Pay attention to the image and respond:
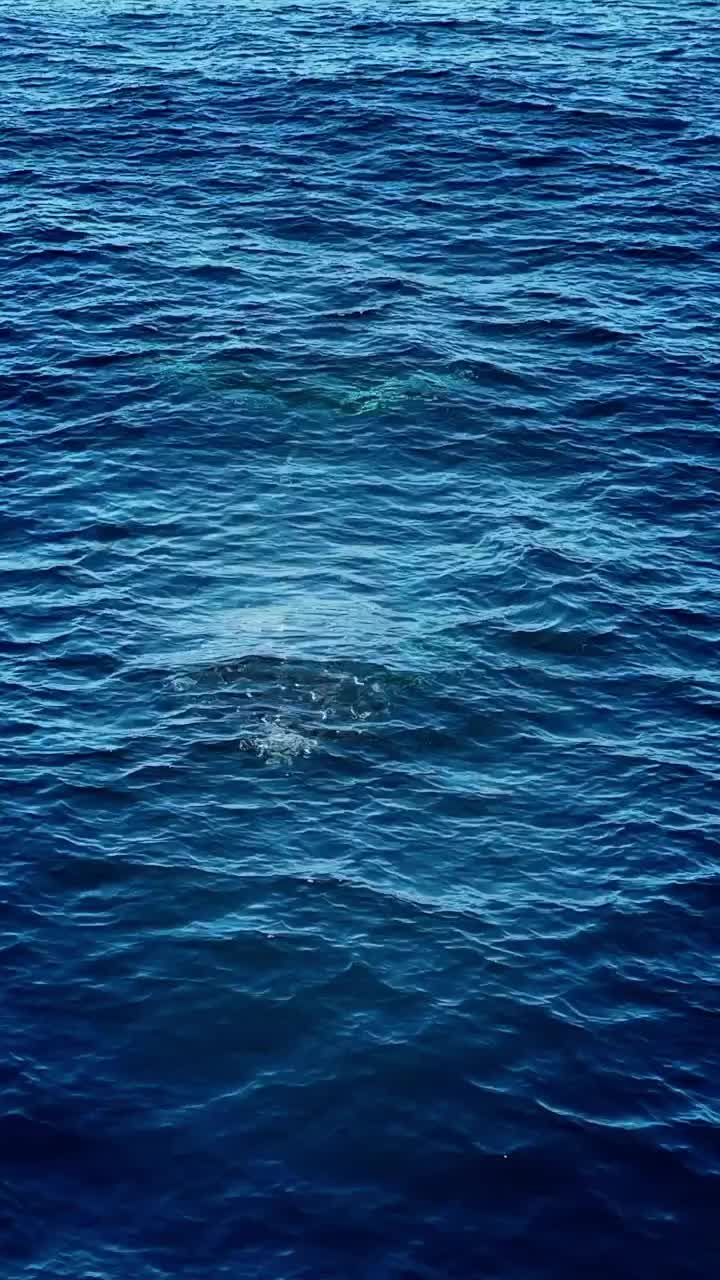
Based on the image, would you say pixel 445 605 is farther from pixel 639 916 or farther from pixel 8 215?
pixel 8 215

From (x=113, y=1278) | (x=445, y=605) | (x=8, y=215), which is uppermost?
(x=8, y=215)

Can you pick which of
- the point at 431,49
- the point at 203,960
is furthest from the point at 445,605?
the point at 431,49

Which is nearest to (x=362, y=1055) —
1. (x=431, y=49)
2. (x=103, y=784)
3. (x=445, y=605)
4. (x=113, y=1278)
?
(x=113, y=1278)

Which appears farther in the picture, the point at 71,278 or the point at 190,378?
the point at 71,278

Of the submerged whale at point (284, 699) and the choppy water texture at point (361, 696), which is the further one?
the submerged whale at point (284, 699)

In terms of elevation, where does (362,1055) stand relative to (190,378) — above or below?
below

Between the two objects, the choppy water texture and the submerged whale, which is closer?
the choppy water texture

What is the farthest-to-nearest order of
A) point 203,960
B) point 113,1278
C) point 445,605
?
point 445,605 → point 203,960 → point 113,1278

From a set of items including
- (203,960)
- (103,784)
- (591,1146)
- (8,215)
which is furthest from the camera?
(8,215)
